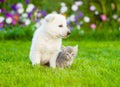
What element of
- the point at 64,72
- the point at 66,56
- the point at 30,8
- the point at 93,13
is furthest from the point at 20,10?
the point at 64,72

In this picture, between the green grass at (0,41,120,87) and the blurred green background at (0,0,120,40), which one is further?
the blurred green background at (0,0,120,40)

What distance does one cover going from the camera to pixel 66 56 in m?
7.68

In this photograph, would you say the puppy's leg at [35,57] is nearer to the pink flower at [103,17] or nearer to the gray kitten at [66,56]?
the gray kitten at [66,56]

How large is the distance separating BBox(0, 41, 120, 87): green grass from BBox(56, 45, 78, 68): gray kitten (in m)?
0.13

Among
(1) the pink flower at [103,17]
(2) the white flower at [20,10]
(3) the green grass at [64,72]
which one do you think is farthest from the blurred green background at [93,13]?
(3) the green grass at [64,72]

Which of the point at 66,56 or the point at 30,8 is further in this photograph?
the point at 30,8

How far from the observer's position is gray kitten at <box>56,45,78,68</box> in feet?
25.2

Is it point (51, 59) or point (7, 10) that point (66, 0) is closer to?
point (7, 10)

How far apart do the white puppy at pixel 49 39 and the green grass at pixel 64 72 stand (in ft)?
0.58

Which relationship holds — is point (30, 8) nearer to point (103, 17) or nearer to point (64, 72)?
point (103, 17)

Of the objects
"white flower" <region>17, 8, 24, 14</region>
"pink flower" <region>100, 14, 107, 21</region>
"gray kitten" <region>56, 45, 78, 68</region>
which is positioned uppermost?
"white flower" <region>17, 8, 24, 14</region>

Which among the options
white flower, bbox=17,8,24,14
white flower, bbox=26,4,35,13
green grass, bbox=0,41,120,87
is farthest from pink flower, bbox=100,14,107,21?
green grass, bbox=0,41,120,87

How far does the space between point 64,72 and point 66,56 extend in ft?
1.58

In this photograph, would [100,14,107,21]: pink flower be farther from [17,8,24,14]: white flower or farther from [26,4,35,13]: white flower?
[17,8,24,14]: white flower
